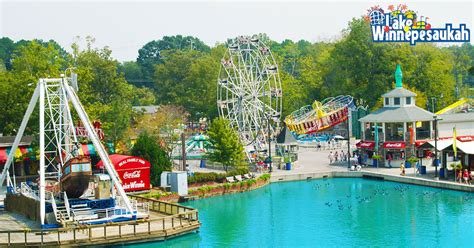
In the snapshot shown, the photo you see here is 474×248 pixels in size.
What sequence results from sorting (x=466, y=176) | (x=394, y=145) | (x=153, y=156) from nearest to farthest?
1. (x=466, y=176)
2. (x=153, y=156)
3. (x=394, y=145)

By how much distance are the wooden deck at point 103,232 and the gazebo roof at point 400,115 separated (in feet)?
97.8

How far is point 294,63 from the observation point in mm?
154375

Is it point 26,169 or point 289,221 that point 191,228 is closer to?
point 289,221

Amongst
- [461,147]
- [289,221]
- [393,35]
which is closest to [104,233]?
[289,221]

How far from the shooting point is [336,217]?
4762cm

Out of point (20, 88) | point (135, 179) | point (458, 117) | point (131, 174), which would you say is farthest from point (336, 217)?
point (20, 88)

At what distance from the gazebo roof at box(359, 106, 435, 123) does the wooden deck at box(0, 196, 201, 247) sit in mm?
29820

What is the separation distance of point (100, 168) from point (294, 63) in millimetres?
99967

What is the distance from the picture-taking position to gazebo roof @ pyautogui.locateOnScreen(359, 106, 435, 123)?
67.7 metres

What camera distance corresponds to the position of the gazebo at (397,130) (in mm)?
66938

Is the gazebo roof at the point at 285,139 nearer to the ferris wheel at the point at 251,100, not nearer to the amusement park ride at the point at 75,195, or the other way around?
the ferris wheel at the point at 251,100

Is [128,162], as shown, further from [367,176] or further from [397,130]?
[397,130]

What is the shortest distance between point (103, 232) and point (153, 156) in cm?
1955

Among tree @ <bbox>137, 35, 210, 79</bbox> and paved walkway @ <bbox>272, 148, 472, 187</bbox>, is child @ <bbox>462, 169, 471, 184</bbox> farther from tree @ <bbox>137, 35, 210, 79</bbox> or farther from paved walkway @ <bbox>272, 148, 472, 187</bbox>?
tree @ <bbox>137, 35, 210, 79</bbox>
